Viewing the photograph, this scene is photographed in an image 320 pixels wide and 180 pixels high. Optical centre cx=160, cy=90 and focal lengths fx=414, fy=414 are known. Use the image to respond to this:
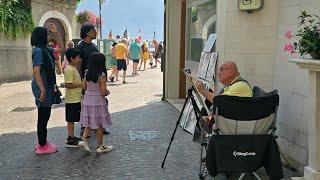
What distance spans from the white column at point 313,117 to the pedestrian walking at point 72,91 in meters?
3.19

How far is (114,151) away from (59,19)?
13434 mm

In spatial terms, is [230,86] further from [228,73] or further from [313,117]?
[313,117]

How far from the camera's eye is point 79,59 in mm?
6078

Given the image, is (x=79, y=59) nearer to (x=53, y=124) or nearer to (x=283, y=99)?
(x=53, y=124)

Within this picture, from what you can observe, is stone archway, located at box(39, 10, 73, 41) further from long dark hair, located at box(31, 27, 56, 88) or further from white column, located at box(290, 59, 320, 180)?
white column, located at box(290, 59, 320, 180)

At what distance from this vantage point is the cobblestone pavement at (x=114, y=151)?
5035 mm

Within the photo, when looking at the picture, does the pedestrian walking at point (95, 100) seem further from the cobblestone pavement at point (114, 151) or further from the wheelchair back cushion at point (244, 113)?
the wheelchair back cushion at point (244, 113)

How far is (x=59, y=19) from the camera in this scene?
1823cm

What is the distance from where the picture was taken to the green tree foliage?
13625 millimetres

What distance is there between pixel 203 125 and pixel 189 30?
5572 mm

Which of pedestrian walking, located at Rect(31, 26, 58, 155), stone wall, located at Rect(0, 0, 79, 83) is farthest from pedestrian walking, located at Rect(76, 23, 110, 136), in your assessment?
stone wall, located at Rect(0, 0, 79, 83)

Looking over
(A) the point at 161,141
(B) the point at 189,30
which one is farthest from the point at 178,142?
(B) the point at 189,30

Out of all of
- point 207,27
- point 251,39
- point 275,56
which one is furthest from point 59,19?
point 275,56

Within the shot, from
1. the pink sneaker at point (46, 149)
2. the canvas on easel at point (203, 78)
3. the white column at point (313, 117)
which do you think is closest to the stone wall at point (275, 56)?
the canvas on easel at point (203, 78)
